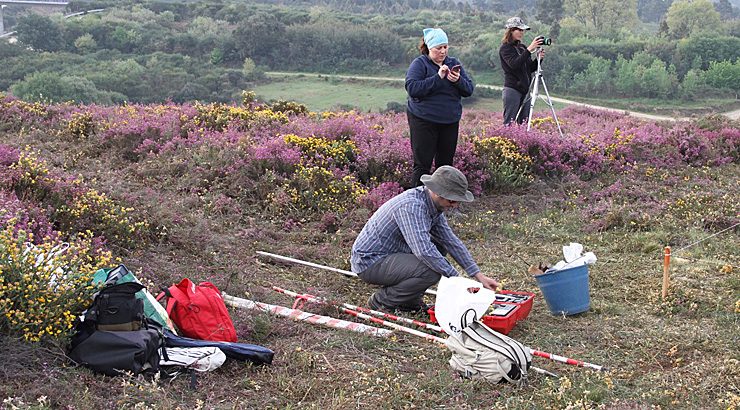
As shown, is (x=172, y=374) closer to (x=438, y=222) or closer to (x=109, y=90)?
(x=438, y=222)

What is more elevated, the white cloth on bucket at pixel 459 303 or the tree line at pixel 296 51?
the white cloth on bucket at pixel 459 303

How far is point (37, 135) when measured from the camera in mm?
10992

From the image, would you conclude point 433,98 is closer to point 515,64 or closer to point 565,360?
point 515,64

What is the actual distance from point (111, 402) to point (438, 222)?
267cm

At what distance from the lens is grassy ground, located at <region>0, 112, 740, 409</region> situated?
4113mm

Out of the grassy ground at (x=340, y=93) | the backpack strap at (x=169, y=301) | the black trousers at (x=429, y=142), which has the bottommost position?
the grassy ground at (x=340, y=93)

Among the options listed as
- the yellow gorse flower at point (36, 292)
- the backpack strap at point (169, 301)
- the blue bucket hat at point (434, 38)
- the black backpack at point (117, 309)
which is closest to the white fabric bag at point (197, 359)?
the black backpack at point (117, 309)

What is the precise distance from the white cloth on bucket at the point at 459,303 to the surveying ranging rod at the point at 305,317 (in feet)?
2.27

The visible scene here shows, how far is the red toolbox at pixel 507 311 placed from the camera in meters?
5.07

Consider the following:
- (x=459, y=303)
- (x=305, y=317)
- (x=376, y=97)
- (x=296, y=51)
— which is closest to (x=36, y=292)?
(x=305, y=317)

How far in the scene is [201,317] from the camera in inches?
190

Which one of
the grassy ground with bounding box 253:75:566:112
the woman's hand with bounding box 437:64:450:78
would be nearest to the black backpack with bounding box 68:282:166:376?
the woman's hand with bounding box 437:64:450:78

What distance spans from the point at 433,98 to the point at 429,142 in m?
0.45

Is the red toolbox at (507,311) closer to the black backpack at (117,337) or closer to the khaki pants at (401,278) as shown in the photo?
the khaki pants at (401,278)
